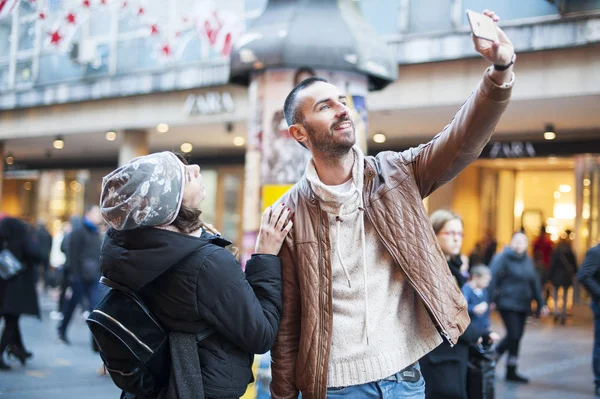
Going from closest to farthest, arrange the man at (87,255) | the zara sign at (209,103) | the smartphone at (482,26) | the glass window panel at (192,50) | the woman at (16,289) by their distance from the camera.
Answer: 1. the smartphone at (482,26)
2. the woman at (16,289)
3. the man at (87,255)
4. the zara sign at (209,103)
5. the glass window panel at (192,50)

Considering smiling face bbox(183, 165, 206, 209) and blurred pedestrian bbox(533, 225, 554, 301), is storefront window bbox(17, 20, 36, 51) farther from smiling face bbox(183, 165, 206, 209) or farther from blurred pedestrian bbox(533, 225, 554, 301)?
smiling face bbox(183, 165, 206, 209)

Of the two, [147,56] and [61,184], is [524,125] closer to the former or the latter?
[147,56]

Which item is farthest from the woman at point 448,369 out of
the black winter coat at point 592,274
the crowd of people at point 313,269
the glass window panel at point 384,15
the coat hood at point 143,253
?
the glass window panel at point 384,15

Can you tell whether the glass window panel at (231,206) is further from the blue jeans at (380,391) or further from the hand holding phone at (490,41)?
the hand holding phone at (490,41)

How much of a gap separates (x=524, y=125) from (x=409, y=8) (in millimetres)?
3548

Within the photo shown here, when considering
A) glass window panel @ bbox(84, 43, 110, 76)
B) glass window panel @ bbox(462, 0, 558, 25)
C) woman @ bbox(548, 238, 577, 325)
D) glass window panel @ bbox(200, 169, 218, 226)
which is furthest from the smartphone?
glass window panel @ bbox(200, 169, 218, 226)

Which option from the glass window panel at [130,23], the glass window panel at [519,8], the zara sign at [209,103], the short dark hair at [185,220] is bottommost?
the short dark hair at [185,220]

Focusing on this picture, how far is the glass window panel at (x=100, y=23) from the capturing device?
18.6 meters

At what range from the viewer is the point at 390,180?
8.73ft

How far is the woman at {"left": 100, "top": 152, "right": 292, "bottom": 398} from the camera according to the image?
2574 millimetres

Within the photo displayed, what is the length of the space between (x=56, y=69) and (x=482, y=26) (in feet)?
62.3

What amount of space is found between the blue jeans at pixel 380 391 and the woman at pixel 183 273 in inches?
12.3

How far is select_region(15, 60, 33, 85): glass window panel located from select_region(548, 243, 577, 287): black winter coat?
14627mm

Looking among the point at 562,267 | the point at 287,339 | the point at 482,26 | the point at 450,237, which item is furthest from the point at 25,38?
the point at 482,26
